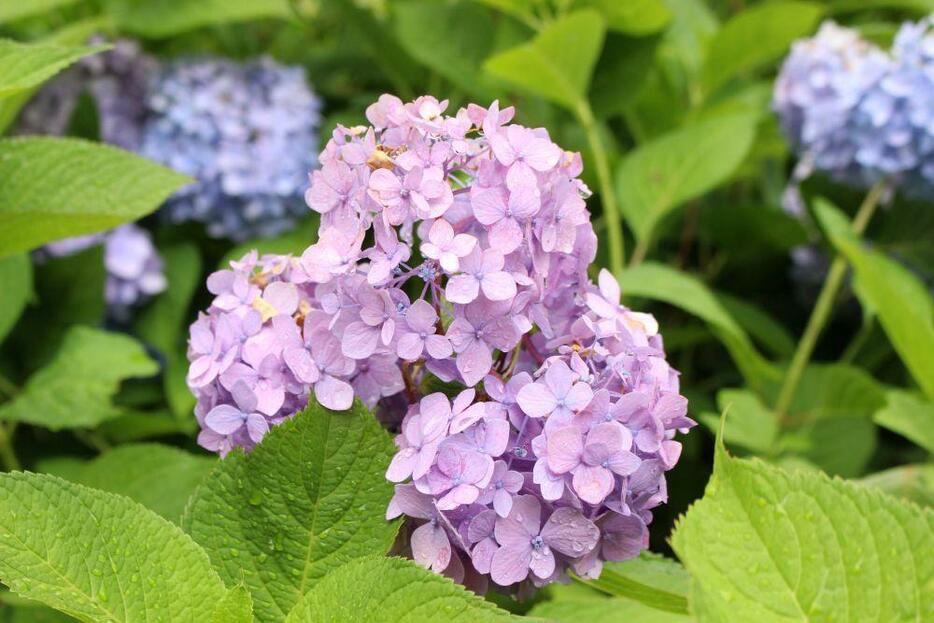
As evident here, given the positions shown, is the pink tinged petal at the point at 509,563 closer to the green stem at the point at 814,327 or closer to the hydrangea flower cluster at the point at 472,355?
the hydrangea flower cluster at the point at 472,355

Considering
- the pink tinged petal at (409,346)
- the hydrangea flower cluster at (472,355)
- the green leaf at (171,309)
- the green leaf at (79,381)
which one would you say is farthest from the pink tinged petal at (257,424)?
the green leaf at (171,309)

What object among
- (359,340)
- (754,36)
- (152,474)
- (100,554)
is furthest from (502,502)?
(754,36)

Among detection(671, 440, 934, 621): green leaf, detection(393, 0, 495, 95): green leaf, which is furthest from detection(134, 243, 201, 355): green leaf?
detection(671, 440, 934, 621): green leaf

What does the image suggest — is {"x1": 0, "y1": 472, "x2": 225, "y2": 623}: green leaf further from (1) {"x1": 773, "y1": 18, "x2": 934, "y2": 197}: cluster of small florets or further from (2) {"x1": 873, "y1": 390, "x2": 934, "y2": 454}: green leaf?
(1) {"x1": 773, "y1": 18, "x2": 934, "y2": 197}: cluster of small florets

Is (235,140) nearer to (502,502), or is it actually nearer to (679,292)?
(679,292)

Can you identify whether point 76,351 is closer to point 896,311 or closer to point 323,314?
point 323,314
